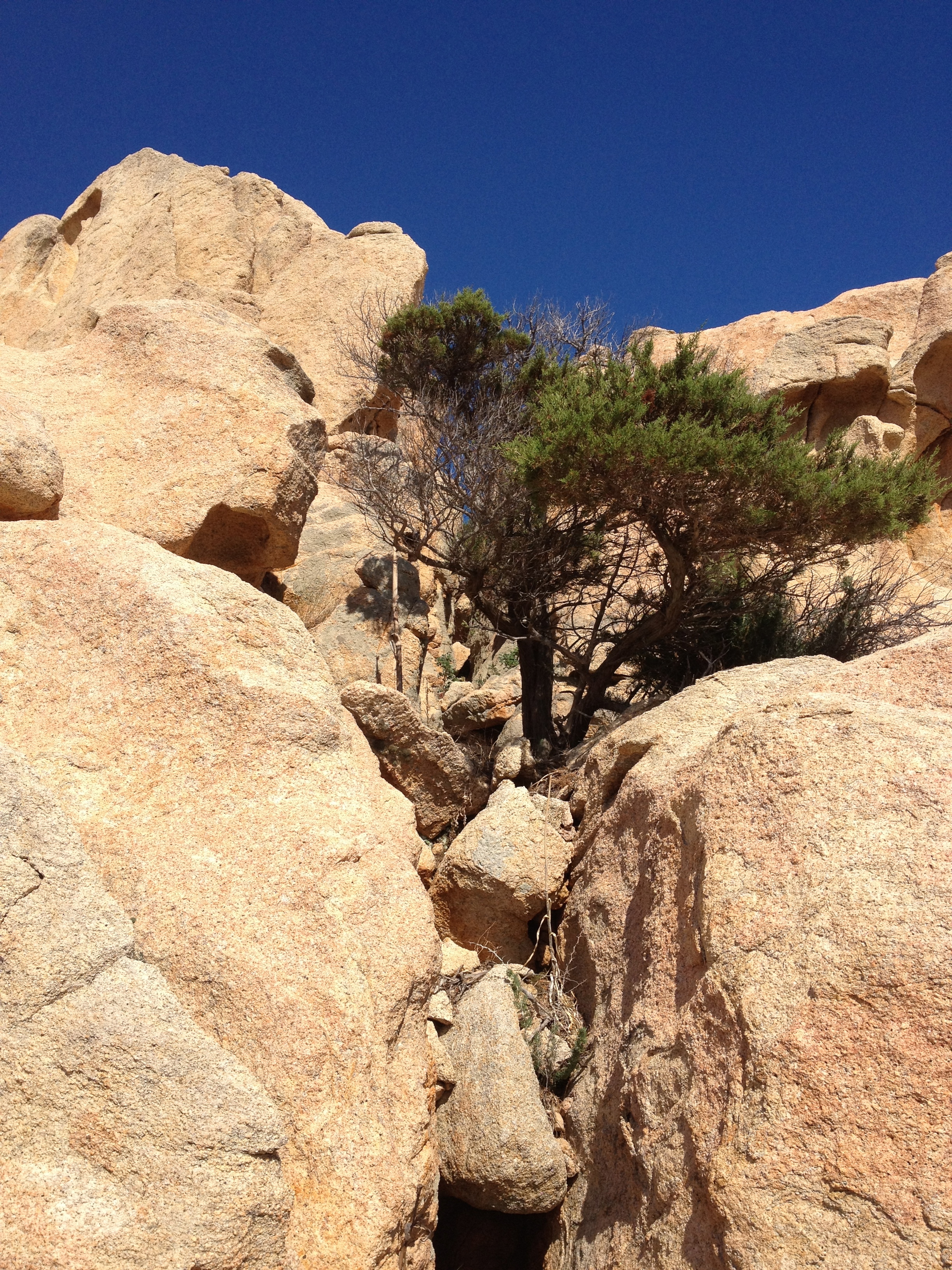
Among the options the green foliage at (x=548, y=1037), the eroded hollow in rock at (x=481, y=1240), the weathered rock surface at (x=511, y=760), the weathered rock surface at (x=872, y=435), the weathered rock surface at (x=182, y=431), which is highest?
the weathered rock surface at (x=872, y=435)

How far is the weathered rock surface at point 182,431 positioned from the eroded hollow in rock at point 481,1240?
3555 mm

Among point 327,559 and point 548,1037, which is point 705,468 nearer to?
point 548,1037

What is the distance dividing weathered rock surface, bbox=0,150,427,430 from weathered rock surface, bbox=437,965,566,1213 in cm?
956

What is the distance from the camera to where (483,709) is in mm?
8766

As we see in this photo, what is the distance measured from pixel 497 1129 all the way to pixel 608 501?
16.3 ft


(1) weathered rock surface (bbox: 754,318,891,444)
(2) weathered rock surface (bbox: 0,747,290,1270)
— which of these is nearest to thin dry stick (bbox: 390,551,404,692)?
(1) weathered rock surface (bbox: 754,318,891,444)

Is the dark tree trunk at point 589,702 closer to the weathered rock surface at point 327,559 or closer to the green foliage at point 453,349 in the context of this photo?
the weathered rock surface at point 327,559

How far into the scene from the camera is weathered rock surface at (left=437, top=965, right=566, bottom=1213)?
3637 mm

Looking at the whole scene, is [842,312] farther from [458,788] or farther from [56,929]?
[56,929]

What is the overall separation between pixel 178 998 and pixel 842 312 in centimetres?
1553

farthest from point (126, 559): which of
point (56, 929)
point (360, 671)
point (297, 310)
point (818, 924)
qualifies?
point (297, 310)

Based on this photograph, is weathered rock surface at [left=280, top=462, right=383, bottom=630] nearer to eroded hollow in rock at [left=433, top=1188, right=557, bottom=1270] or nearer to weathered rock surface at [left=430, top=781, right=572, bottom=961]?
weathered rock surface at [left=430, top=781, right=572, bottom=961]

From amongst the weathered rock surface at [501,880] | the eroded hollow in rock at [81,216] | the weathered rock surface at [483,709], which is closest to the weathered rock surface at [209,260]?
the eroded hollow in rock at [81,216]

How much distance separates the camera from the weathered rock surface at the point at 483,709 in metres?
8.76
